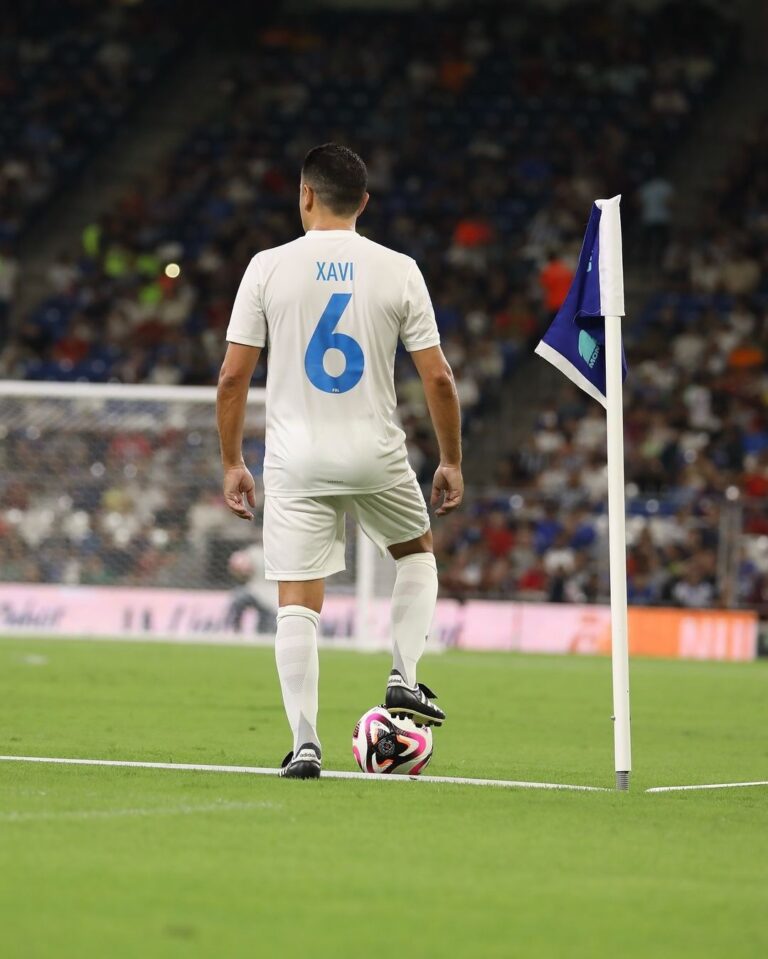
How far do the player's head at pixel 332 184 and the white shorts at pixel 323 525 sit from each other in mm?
1142

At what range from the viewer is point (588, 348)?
804 centimetres

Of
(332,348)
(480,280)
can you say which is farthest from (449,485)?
(480,280)

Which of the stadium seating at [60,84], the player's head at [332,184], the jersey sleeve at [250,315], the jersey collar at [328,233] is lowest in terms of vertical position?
the jersey sleeve at [250,315]

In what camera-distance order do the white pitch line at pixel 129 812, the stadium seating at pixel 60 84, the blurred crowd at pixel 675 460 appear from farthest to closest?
the stadium seating at pixel 60 84 → the blurred crowd at pixel 675 460 → the white pitch line at pixel 129 812

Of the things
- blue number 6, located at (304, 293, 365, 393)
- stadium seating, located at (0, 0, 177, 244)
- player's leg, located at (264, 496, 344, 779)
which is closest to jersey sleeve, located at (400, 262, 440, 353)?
blue number 6, located at (304, 293, 365, 393)

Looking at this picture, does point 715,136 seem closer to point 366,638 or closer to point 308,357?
point 366,638

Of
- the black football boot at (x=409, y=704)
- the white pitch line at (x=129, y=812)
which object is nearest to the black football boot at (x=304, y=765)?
the black football boot at (x=409, y=704)

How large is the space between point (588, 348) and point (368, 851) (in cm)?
304

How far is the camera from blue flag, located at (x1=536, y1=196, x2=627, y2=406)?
7844 mm

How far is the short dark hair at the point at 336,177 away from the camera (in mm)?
7898

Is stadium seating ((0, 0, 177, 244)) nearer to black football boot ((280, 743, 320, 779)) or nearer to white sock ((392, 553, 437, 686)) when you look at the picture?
white sock ((392, 553, 437, 686))

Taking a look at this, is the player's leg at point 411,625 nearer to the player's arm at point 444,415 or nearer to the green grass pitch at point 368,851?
the player's arm at point 444,415

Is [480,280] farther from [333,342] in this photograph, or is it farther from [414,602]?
[333,342]

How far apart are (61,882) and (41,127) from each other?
29.8 meters
